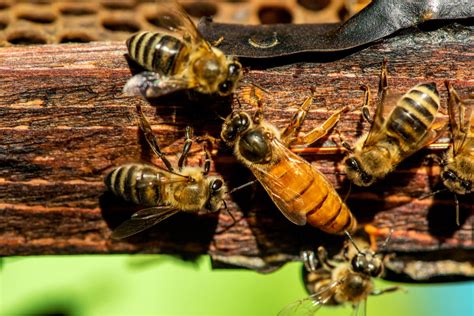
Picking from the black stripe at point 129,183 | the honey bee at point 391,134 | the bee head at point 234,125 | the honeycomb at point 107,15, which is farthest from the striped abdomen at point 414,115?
the black stripe at point 129,183

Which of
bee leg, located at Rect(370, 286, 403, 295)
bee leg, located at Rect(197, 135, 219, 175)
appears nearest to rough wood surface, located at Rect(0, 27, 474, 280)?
bee leg, located at Rect(197, 135, 219, 175)

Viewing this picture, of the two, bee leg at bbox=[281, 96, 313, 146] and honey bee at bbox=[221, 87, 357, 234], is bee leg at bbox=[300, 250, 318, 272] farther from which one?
bee leg at bbox=[281, 96, 313, 146]

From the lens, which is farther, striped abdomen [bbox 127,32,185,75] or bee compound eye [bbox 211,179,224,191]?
bee compound eye [bbox 211,179,224,191]

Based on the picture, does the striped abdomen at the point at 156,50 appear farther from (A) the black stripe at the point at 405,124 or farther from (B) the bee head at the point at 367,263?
(B) the bee head at the point at 367,263

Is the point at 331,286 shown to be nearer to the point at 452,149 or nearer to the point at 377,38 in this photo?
the point at 452,149

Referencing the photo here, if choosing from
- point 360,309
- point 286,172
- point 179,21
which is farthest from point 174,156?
point 360,309
